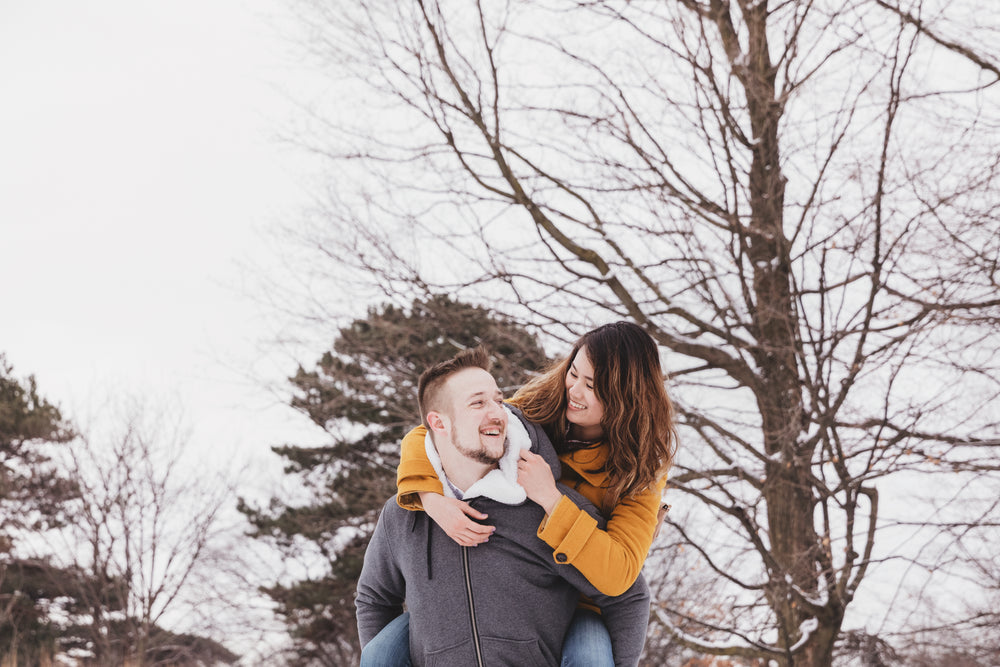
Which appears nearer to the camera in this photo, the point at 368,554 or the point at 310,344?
the point at 368,554

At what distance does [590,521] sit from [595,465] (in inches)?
16.0

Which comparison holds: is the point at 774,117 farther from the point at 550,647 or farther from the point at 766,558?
the point at 550,647

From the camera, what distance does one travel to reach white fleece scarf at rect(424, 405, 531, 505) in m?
2.28

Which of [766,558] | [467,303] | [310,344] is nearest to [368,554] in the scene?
[766,558]

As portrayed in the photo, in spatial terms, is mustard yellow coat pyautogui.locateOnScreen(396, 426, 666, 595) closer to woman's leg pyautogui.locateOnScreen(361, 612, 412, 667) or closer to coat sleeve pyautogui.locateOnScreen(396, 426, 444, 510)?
coat sleeve pyautogui.locateOnScreen(396, 426, 444, 510)

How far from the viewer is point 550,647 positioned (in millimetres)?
2320

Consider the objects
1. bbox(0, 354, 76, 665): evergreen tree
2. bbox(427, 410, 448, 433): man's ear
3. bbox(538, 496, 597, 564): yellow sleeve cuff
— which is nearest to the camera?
bbox(538, 496, 597, 564): yellow sleeve cuff

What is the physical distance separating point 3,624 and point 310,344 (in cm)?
1025

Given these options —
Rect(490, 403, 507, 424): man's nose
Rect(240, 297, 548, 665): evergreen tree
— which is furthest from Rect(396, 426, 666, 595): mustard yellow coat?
Rect(240, 297, 548, 665): evergreen tree

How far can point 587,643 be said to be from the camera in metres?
2.31

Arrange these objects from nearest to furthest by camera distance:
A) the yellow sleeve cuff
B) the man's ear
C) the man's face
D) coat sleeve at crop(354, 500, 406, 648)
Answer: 1. the yellow sleeve cuff
2. the man's face
3. the man's ear
4. coat sleeve at crop(354, 500, 406, 648)

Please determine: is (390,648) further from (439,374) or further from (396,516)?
(439,374)

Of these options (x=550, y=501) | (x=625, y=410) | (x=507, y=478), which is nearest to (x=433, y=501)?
(x=507, y=478)

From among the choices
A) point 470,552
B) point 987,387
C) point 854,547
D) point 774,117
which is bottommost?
point 470,552
